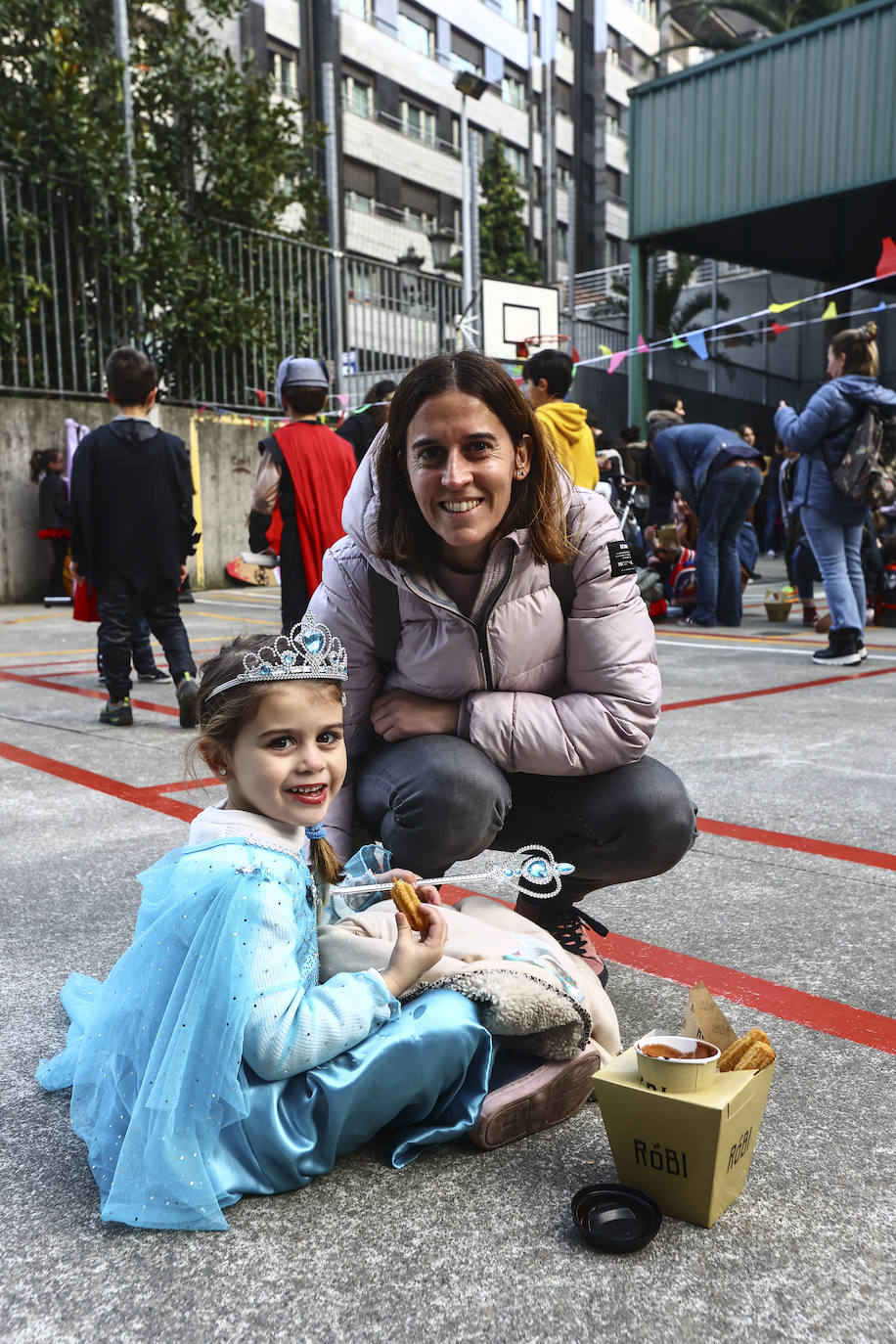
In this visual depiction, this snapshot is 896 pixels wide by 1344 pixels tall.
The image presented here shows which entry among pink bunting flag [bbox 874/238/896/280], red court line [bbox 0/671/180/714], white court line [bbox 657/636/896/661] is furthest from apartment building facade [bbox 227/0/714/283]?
red court line [bbox 0/671/180/714]

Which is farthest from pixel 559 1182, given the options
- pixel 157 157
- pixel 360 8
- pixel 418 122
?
pixel 418 122

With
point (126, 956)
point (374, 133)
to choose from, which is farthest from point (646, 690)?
point (374, 133)

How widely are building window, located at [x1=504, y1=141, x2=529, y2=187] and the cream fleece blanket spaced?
128ft

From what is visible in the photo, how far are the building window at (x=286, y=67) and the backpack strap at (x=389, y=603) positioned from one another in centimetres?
3014

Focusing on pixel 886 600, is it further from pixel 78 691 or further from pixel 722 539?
pixel 78 691

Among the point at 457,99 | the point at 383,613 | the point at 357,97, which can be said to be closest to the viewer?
the point at 383,613

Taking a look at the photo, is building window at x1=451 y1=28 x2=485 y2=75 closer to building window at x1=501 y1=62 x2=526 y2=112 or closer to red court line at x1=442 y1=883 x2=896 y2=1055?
building window at x1=501 y1=62 x2=526 y2=112

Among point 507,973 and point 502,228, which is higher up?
point 502,228

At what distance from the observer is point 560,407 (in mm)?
6129

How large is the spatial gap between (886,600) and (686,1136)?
8.33m

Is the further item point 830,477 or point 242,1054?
point 830,477

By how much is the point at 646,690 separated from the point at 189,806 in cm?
202

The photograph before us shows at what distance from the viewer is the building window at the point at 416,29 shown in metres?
33.0

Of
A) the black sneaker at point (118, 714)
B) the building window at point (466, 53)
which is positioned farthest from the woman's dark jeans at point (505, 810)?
the building window at point (466, 53)
